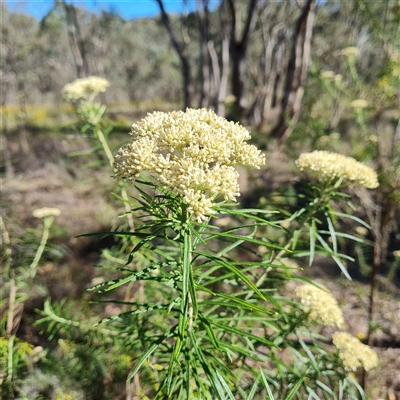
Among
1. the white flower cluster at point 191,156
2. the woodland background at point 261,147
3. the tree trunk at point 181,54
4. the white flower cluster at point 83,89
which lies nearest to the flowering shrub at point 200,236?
the white flower cluster at point 191,156

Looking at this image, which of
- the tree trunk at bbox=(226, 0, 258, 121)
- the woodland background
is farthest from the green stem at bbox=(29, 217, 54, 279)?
the tree trunk at bbox=(226, 0, 258, 121)

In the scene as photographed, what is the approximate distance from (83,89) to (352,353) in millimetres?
2201

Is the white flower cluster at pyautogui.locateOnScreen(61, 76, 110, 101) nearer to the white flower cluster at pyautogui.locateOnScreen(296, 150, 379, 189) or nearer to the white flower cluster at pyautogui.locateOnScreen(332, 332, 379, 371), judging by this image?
the white flower cluster at pyautogui.locateOnScreen(296, 150, 379, 189)

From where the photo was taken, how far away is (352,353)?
62.5 inches

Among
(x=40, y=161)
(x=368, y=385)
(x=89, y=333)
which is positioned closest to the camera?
(x=89, y=333)

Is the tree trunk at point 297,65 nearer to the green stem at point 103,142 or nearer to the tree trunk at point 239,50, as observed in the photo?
the tree trunk at point 239,50

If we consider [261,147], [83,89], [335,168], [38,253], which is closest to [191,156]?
[335,168]

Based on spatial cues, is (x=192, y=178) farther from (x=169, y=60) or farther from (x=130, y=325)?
(x=169, y=60)

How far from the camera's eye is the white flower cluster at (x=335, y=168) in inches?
55.6

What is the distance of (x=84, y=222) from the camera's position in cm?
662

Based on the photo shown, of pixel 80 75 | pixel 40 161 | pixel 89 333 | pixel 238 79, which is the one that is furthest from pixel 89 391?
pixel 80 75

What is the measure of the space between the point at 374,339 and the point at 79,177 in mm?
8444

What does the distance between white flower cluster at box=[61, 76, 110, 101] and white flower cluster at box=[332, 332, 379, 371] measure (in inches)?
78.9

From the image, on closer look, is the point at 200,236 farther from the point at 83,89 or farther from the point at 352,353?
the point at 83,89
